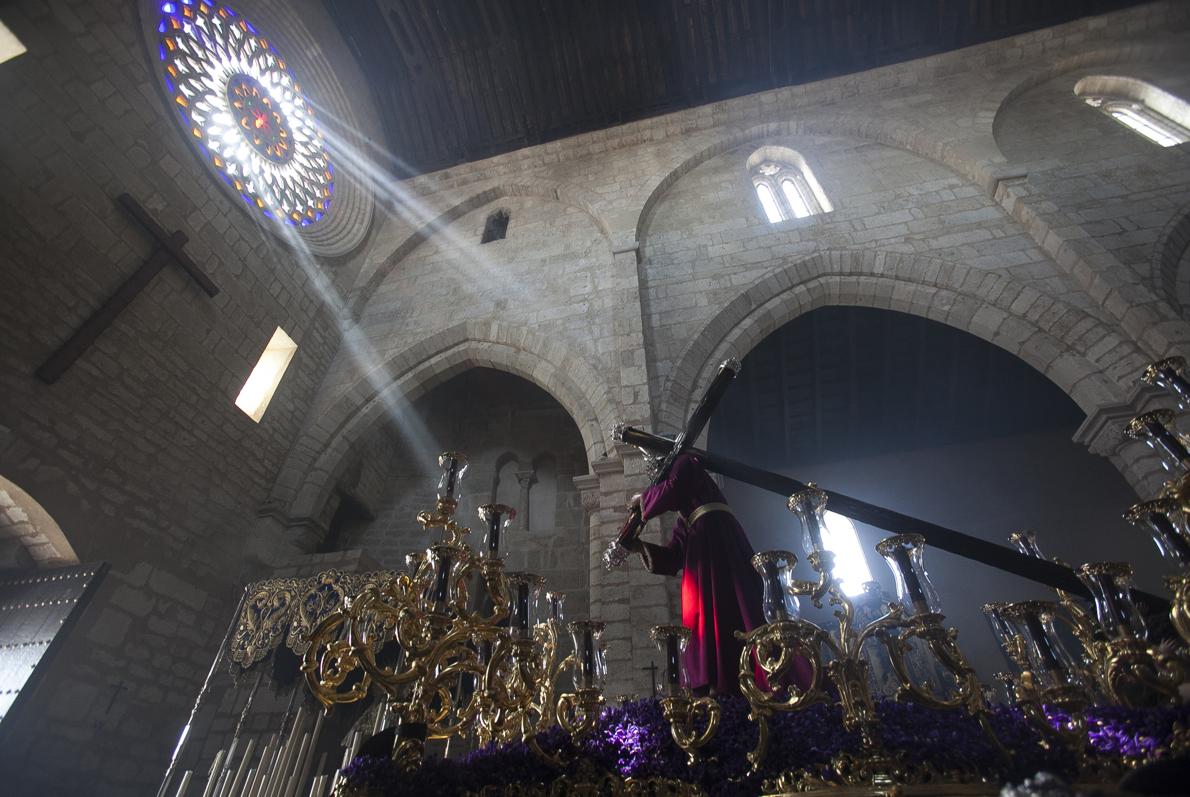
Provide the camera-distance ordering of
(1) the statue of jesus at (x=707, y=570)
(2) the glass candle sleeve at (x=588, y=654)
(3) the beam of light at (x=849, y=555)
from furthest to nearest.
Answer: (3) the beam of light at (x=849, y=555)
(1) the statue of jesus at (x=707, y=570)
(2) the glass candle sleeve at (x=588, y=654)

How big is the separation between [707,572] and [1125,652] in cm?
153

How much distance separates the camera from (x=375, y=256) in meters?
9.27

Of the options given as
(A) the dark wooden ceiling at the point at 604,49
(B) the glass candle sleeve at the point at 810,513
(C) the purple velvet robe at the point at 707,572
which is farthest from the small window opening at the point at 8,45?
(B) the glass candle sleeve at the point at 810,513

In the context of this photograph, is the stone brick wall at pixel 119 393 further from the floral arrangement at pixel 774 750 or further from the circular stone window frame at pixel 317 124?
the floral arrangement at pixel 774 750

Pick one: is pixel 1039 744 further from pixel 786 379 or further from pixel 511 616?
pixel 786 379

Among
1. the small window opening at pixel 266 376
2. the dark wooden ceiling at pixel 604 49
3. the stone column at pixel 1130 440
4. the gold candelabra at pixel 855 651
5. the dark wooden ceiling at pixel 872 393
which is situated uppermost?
the dark wooden ceiling at pixel 604 49

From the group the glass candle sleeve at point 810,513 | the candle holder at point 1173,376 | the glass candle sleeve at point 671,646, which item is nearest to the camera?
the glass candle sleeve at point 810,513

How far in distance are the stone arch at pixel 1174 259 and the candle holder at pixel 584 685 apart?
21.0ft

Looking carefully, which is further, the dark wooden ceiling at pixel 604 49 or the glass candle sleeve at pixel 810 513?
the dark wooden ceiling at pixel 604 49

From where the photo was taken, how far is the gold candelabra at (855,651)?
66.8 inches

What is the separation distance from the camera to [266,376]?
7.10 meters

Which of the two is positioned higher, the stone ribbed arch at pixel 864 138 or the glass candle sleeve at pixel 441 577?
the stone ribbed arch at pixel 864 138

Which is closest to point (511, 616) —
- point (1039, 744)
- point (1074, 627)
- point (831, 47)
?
point (1039, 744)

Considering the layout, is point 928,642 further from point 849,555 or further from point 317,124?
point 317,124
